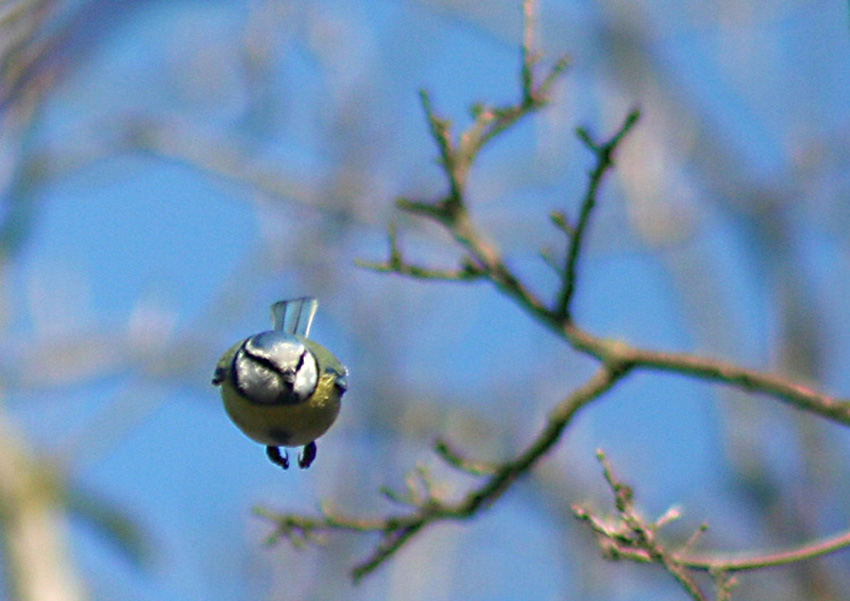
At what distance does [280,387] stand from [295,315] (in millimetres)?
127

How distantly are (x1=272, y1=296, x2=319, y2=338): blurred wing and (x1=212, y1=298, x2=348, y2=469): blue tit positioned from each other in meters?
0.02

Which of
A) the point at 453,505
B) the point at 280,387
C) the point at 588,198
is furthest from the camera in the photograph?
the point at 453,505

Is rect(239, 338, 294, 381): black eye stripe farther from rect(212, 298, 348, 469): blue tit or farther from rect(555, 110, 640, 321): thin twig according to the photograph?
rect(555, 110, 640, 321): thin twig

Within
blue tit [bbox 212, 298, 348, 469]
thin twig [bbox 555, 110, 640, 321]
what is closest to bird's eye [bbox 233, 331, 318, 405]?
blue tit [bbox 212, 298, 348, 469]

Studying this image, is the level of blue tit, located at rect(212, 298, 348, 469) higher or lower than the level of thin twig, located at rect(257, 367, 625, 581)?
higher

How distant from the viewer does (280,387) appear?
117cm

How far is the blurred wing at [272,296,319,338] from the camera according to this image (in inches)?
49.5

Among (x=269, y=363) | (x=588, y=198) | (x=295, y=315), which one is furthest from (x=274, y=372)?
(x=588, y=198)

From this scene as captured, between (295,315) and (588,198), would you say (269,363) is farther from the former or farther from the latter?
(588,198)

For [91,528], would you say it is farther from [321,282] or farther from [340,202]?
[340,202]

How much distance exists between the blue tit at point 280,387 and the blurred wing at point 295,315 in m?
0.02

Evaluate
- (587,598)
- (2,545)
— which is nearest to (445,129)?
(2,545)

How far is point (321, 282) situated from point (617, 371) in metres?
3.76

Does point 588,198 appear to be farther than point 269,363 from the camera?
Yes
